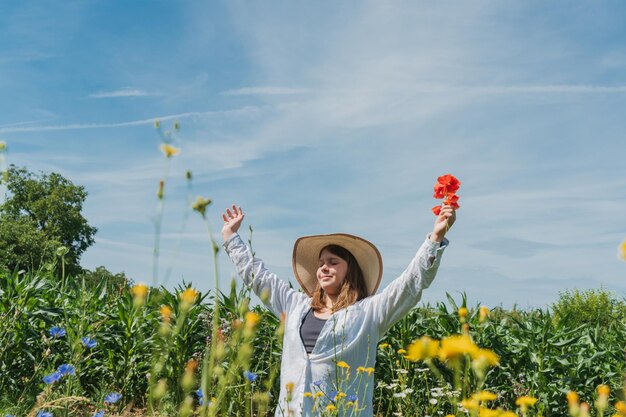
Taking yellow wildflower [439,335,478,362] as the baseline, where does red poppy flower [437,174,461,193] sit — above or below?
above

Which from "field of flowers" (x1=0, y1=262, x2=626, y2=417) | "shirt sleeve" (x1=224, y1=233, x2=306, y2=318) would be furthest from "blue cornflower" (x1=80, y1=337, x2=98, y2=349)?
"field of flowers" (x1=0, y1=262, x2=626, y2=417)

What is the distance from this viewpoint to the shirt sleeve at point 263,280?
3.79 m

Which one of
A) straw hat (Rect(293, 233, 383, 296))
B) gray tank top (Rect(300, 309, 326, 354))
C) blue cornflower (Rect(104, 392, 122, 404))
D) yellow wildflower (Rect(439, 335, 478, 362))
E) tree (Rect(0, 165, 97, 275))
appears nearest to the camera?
yellow wildflower (Rect(439, 335, 478, 362))

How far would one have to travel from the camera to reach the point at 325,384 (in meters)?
3.31

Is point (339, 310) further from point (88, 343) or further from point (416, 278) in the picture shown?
point (88, 343)

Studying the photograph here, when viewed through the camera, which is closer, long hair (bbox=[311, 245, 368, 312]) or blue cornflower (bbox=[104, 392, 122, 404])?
blue cornflower (bbox=[104, 392, 122, 404])

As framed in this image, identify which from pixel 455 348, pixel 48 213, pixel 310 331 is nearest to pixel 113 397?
pixel 310 331

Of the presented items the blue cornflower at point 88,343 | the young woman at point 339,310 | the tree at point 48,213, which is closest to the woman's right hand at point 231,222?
the young woman at point 339,310

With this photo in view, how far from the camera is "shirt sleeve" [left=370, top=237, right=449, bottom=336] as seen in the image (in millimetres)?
3152

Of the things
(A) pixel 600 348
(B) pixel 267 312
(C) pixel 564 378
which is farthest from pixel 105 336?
(A) pixel 600 348

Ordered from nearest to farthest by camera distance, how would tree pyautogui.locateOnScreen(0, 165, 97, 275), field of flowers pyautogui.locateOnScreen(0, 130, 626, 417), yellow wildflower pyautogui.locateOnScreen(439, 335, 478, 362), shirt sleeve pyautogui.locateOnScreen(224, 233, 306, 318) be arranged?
yellow wildflower pyautogui.locateOnScreen(439, 335, 478, 362)
shirt sleeve pyautogui.locateOnScreen(224, 233, 306, 318)
field of flowers pyautogui.locateOnScreen(0, 130, 626, 417)
tree pyautogui.locateOnScreen(0, 165, 97, 275)

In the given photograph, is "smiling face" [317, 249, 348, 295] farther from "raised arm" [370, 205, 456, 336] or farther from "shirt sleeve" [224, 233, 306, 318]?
"raised arm" [370, 205, 456, 336]

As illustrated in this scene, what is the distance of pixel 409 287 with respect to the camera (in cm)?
327

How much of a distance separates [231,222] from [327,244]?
67cm
